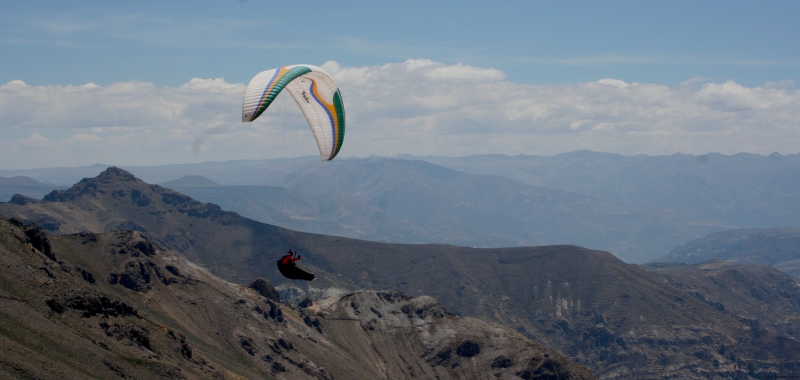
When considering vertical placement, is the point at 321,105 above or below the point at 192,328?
above

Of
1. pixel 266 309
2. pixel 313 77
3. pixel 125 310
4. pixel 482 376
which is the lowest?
pixel 482 376

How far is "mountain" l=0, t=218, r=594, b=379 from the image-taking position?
91.5m

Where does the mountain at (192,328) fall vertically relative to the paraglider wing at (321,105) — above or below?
below

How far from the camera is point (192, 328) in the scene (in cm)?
14025

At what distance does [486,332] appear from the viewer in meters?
169

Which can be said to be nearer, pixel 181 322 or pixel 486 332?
pixel 181 322

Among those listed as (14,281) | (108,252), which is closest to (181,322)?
(108,252)

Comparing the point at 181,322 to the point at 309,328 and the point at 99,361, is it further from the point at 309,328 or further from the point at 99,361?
the point at 99,361

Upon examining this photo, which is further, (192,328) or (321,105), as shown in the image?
(192,328)

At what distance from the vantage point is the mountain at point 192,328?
3602 inches

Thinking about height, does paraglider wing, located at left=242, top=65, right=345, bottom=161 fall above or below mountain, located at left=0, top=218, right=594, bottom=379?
above

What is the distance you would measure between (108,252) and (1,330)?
3009 inches

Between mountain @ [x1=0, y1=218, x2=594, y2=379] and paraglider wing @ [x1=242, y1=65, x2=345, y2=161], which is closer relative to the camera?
paraglider wing @ [x1=242, y1=65, x2=345, y2=161]

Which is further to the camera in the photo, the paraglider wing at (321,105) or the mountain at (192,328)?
the mountain at (192,328)
